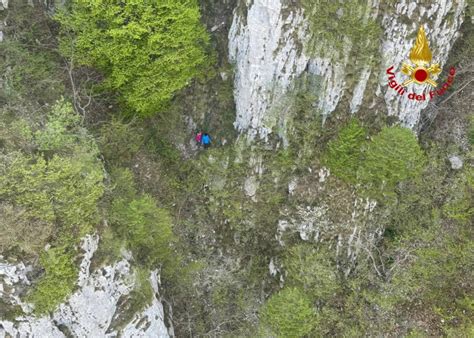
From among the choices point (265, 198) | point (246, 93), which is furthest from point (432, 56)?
point (265, 198)

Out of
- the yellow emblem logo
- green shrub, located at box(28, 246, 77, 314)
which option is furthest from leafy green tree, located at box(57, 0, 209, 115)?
the yellow emblem logo

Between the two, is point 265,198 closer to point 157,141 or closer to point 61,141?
point 157,141

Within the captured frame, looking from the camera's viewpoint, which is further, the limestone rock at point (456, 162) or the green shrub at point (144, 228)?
the limestone rock at point (456, 162)

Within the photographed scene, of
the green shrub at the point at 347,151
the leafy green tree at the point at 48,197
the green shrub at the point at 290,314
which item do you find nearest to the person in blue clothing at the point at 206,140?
the green shrub at the point at 347,151

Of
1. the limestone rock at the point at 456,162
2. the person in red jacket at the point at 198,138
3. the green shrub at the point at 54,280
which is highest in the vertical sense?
the limestone rock at the point at 456,162

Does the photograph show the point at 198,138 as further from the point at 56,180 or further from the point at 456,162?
the point at 456,162

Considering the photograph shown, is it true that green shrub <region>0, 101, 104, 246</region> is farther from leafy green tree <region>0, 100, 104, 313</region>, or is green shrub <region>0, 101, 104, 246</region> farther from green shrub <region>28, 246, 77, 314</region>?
green shrub <region>28, 246, 77, 314</region>

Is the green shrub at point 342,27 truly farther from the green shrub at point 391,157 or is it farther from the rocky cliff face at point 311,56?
the green shrub at point 391,157

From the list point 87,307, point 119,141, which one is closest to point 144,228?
point 87,307
